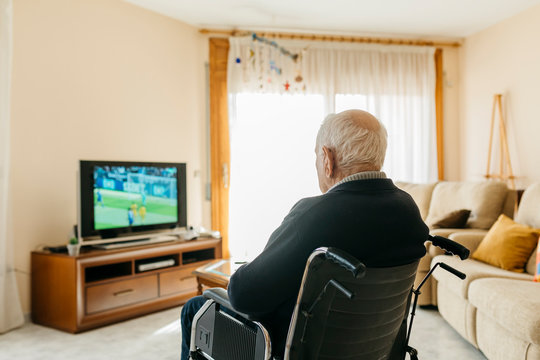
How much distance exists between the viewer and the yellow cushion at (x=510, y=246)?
271 cm

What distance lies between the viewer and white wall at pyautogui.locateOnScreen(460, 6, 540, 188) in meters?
4.16

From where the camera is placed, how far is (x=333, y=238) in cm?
112

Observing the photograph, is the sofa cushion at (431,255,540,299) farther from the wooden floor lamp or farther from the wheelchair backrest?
the wooden floor lamp

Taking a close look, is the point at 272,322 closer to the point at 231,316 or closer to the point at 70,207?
the point at 231,316

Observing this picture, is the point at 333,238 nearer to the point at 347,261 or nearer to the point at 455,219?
the point at 347,261

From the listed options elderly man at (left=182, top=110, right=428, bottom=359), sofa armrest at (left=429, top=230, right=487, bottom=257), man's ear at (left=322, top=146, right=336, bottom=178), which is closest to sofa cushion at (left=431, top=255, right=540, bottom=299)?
sofa armrest at (left=429, top=230, right=487, bottom=257)

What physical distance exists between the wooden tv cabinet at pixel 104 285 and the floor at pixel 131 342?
0.09 meters

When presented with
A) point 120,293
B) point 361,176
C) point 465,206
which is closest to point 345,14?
point 465,206

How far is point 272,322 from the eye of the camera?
4.28ft

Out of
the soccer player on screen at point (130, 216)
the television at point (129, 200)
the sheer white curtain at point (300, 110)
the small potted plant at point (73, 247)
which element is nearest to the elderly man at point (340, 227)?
the small potted plant at point (73, 247)

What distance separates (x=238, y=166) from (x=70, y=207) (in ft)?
5.44

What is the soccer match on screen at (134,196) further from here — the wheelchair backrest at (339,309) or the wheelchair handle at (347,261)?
the wheelchair handle at (347,261)

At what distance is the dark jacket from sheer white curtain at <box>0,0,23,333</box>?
2288mm

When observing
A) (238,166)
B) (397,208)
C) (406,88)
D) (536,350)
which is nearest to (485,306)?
(536,350)
